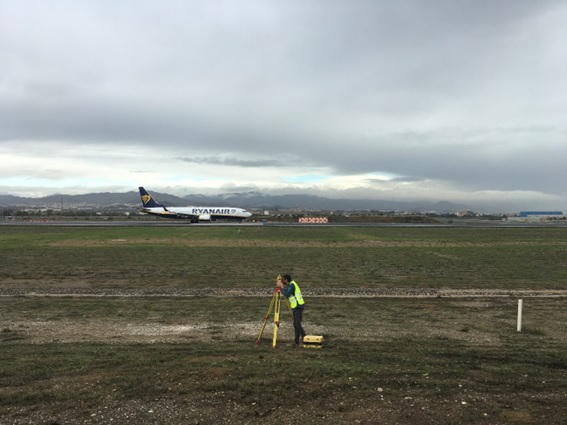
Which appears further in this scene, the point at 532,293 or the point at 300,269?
the point at 300,269

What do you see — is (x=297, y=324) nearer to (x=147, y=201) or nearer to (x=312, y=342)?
(x=312, y=342)

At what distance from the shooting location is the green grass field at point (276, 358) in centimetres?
729

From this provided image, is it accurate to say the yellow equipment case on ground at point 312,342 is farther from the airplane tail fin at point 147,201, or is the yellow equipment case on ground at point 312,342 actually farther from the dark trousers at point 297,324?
the airplane tail fin at point 147,201

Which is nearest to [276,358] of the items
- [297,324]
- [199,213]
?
[297,324]

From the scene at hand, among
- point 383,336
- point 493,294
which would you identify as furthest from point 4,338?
point 493,294

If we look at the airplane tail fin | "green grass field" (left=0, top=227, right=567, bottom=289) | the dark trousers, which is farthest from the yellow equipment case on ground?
the airplane tail fin

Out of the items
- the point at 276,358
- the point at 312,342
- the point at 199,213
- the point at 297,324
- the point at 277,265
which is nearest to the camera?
the point at 276,358

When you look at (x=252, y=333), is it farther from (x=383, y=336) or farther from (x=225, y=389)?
(x=225, y=389)

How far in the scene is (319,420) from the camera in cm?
695

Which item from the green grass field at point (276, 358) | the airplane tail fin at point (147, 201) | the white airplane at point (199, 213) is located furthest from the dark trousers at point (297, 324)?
the airplane tail fin at point (147, 201)

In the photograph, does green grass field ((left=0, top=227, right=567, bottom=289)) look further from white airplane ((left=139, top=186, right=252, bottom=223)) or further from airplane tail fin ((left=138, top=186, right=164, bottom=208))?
airplane tail fin ((left=138, top=186, right=164, bottom=208))

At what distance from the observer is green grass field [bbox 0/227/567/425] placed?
287 inches

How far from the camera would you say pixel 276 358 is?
10359mm

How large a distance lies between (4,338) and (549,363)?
15.0m
